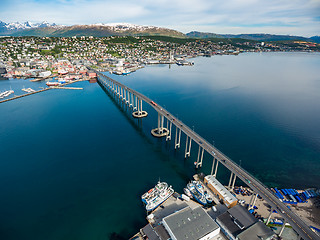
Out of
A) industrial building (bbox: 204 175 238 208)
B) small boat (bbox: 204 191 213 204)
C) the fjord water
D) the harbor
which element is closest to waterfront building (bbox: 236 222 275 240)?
the harbor

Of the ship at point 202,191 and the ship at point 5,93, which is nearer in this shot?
the ship at point 202,191

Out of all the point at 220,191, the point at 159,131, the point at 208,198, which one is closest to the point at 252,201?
the point at 220,191

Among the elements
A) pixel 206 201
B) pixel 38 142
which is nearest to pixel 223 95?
pixel 206 201

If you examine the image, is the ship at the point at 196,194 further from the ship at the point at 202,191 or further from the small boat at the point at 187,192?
the small boat at the point at 187,192

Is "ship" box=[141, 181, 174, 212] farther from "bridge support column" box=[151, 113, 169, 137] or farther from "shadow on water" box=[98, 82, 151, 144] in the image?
"bridge support column" box=[151, 113, 169, 137]

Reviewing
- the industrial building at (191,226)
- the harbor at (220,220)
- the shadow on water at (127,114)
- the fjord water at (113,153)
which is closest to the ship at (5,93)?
the fjord water at (113,153)

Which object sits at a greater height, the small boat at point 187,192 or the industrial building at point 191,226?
the industrial building at point 191,226
